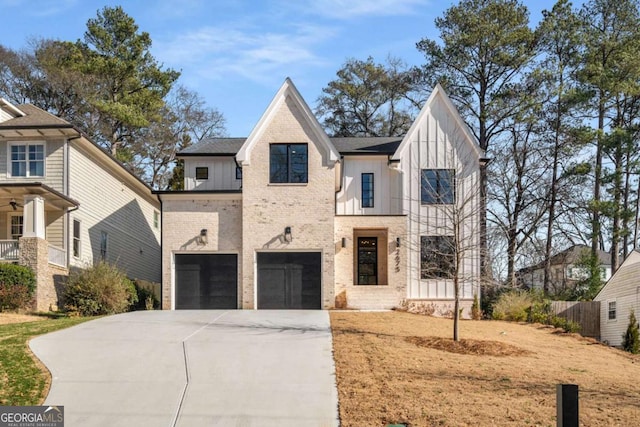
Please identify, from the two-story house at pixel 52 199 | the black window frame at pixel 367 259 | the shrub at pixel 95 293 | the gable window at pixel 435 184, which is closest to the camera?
the shrub at pixel 95 293

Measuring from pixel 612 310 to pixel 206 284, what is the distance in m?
16.0

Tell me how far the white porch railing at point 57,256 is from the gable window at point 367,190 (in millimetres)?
11805

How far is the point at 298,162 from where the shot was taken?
90.3ft

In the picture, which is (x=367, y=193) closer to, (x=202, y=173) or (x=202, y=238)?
(x=202, y=173)

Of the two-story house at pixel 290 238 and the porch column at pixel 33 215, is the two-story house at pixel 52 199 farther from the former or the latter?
the two-story house at pixel 290 238

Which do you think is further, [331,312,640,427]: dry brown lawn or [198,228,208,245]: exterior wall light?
[198,228,208,245]: exterior wall light

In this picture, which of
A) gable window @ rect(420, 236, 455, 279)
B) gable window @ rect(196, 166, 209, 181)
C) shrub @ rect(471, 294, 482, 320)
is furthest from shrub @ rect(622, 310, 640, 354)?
gable window @ rect(196, 166, 209, 181)

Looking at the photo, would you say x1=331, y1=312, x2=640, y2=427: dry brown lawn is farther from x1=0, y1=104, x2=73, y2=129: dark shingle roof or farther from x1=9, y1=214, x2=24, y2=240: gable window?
x1=9, y1=214, x2=24, y2=240: gable window

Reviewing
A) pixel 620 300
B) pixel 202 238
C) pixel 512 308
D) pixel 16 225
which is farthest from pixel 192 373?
pixel 620 300

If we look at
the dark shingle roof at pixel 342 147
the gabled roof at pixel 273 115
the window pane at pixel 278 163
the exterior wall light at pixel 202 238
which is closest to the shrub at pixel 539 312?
the dark shingle roof at pixel 342 147

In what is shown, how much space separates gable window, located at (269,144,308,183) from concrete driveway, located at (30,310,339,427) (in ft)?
22.7

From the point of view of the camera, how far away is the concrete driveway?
42.2ft

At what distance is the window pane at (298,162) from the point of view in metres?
27.4

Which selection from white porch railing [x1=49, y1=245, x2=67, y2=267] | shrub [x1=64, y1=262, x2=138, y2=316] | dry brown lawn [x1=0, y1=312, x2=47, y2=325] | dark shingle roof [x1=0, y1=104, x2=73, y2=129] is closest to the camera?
dry brown lawn [x1=0, y1=312, x2=47, y2=325]
